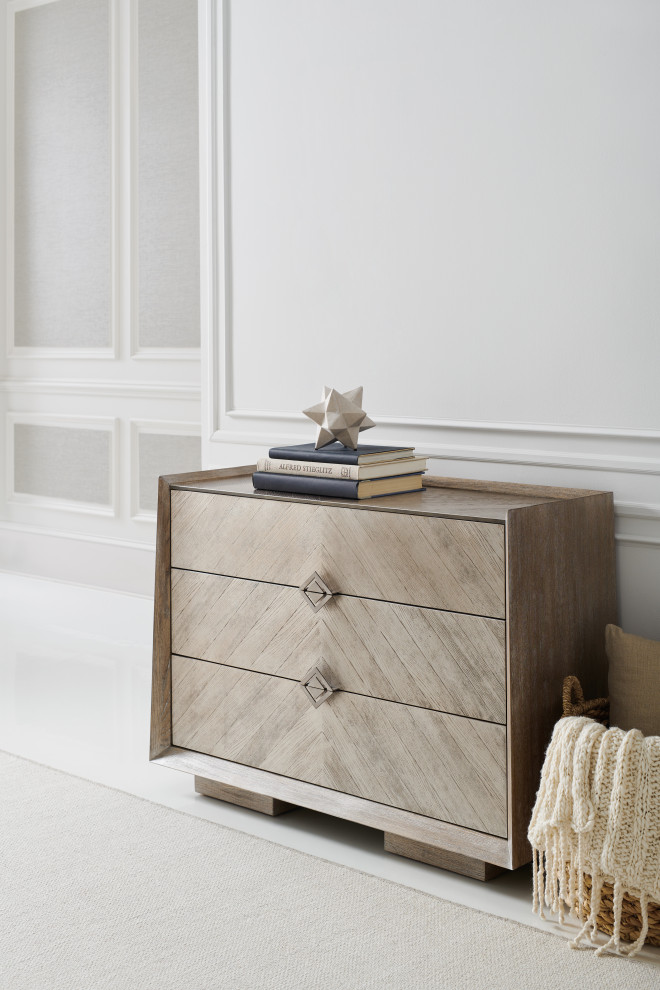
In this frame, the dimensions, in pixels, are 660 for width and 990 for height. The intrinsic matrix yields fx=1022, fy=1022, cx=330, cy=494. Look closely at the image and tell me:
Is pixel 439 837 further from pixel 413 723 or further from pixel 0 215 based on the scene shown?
pixel 0 215

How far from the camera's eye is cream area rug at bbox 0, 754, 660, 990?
4.63ft

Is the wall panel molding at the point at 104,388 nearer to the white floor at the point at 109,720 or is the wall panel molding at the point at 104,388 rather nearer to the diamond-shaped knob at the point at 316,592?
the white floor at the point at 109,720

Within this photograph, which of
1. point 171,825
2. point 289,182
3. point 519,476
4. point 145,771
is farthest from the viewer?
point 289,182

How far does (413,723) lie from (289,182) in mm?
1330

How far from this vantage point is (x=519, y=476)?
6.79ft

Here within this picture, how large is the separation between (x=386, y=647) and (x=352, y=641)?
72 mm

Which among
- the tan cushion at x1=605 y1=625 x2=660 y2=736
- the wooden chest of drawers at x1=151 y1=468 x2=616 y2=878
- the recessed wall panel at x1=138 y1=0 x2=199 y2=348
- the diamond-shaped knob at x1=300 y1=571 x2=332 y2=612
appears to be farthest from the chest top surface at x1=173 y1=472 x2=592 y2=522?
the recessed wall panel at x1=138 y1=0 x2=199 y2=348

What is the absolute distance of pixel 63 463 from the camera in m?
3.85

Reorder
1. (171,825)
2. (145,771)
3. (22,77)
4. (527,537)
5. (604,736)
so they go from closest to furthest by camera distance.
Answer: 1. (604,736)
2. (527,537)
3. (171,825)
4. (145,771)
5. (22,77)

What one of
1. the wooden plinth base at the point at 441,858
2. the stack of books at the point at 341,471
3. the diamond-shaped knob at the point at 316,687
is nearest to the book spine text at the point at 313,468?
the stack of books at the point at 341,471

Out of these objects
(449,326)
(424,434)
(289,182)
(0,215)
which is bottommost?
(424,434)

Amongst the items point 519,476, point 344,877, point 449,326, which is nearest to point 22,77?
point 449,326

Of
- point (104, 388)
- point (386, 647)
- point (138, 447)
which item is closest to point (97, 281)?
point (104, 388)

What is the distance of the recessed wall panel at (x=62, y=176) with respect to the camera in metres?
3.60
